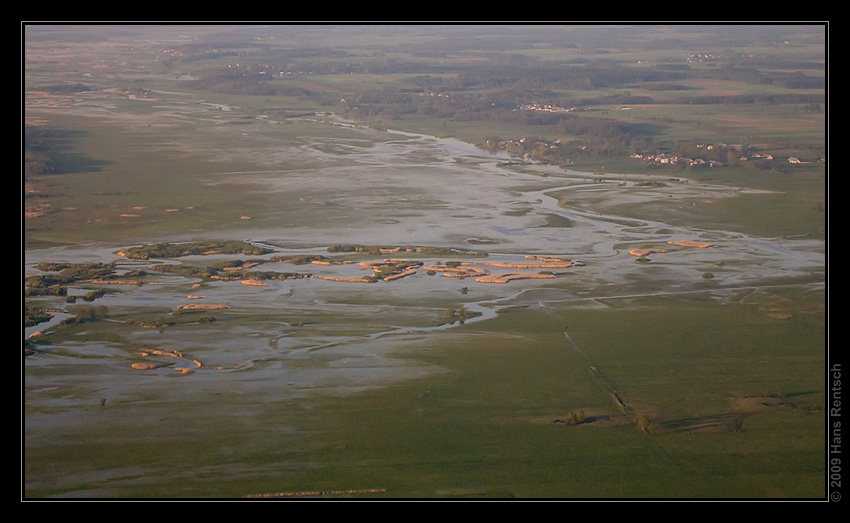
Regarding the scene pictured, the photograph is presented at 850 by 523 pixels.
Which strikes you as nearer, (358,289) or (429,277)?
(358,289)

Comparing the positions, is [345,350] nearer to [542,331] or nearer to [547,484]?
[542,331]

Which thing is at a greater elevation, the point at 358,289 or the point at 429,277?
the point at 429,277

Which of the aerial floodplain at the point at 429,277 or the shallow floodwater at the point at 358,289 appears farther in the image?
the shallow floodwater at the point at 358,289

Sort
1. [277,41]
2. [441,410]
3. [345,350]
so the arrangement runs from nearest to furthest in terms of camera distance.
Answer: [441,410] → [345,350] → [277,41]

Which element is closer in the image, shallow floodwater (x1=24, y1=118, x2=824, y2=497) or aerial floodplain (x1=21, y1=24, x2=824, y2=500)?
aerial floodplain (x1=21, y1=24, x2=824, y2=500)

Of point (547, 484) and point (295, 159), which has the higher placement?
point (295, 159)

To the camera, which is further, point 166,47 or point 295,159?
point 166,47

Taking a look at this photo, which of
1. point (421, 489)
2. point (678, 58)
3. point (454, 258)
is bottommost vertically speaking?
point (421, 489)

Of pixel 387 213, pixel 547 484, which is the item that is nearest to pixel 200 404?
pixel 547 484
